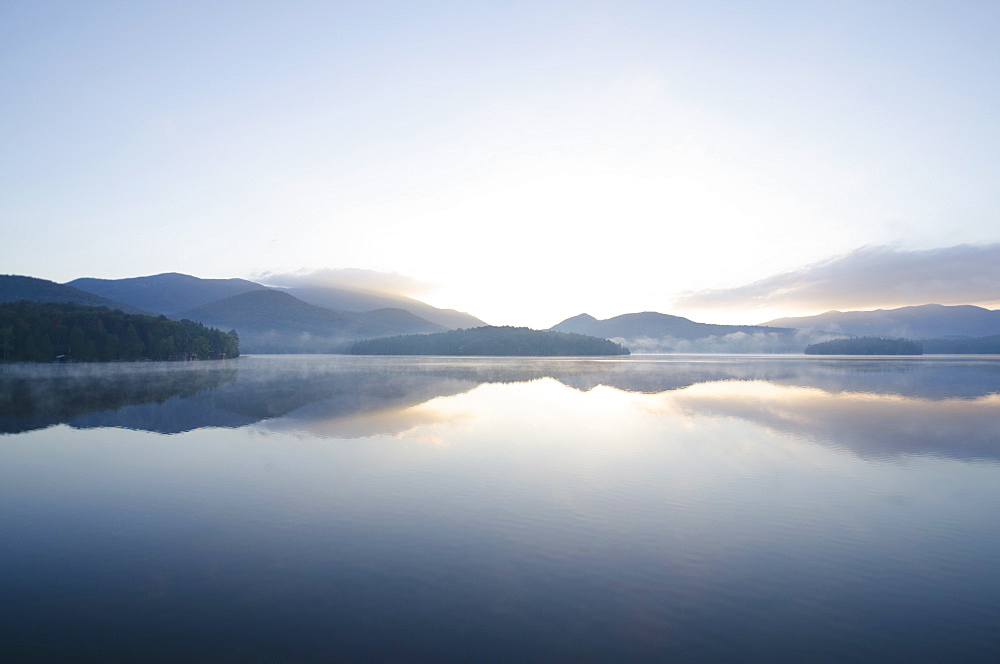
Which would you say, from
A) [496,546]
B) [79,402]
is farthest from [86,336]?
[496,546]

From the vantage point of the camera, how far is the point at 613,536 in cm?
1334

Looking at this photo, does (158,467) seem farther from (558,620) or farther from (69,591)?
(558,620)

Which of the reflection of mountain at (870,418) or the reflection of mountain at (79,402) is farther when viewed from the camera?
the reflection of mountain at (79,402)

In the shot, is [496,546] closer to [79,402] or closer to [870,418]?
[870,418]

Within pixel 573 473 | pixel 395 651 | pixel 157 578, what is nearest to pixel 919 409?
pixel 573 473

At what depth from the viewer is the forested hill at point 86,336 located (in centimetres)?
11781

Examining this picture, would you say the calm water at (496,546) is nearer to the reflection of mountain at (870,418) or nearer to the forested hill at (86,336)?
the reflection of mountain at (870,418)

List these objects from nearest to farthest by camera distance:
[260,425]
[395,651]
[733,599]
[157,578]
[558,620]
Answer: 1. [395,651]
2. [558,620]
3. [733,599]
4. [157,578]
5. [260,425]

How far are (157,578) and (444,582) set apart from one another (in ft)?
20.0

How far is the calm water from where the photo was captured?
8.60 meters

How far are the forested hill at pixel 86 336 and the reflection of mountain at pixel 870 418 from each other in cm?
14241

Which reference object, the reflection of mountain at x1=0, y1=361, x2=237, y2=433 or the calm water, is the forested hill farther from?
the calm water

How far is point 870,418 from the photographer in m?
35.2

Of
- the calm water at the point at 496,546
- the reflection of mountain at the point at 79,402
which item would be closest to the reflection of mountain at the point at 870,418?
the calm water at the point at 496,546
